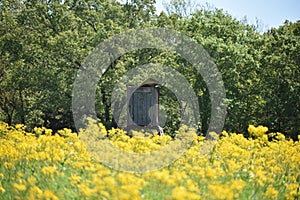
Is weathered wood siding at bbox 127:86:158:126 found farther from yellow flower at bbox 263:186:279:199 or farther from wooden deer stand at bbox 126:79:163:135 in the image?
yellow flower at bbox 263:186:279:199

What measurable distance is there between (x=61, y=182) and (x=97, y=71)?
1295 cm

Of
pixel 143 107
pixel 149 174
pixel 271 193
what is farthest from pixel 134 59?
pixel 271 193

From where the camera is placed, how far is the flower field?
435cm

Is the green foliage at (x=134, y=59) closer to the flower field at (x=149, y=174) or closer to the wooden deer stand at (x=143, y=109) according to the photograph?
the wooden deer stand at (x=143, y=109)

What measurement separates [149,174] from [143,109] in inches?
305

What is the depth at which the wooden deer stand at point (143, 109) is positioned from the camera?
504 inches

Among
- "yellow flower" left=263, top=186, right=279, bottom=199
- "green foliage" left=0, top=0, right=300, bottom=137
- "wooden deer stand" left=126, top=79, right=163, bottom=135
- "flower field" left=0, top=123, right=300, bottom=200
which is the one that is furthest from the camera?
"green foliage" left=0, top=0, right=300, bottom=137

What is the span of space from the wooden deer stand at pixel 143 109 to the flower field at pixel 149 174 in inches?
152

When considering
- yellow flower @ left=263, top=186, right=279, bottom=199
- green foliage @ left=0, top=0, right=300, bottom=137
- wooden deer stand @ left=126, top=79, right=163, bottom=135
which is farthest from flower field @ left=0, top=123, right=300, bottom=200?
green foliage @ left=0, top=0, right=300, bottom=137

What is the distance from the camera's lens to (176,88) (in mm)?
20234

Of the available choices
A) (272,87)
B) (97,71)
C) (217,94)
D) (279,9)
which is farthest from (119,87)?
(279,9)

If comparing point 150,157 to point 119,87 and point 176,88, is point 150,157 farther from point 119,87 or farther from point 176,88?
point 176,88

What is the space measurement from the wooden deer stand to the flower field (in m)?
3.85

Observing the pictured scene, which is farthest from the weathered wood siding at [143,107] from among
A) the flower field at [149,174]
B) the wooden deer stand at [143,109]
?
the flower field at [149,174]
